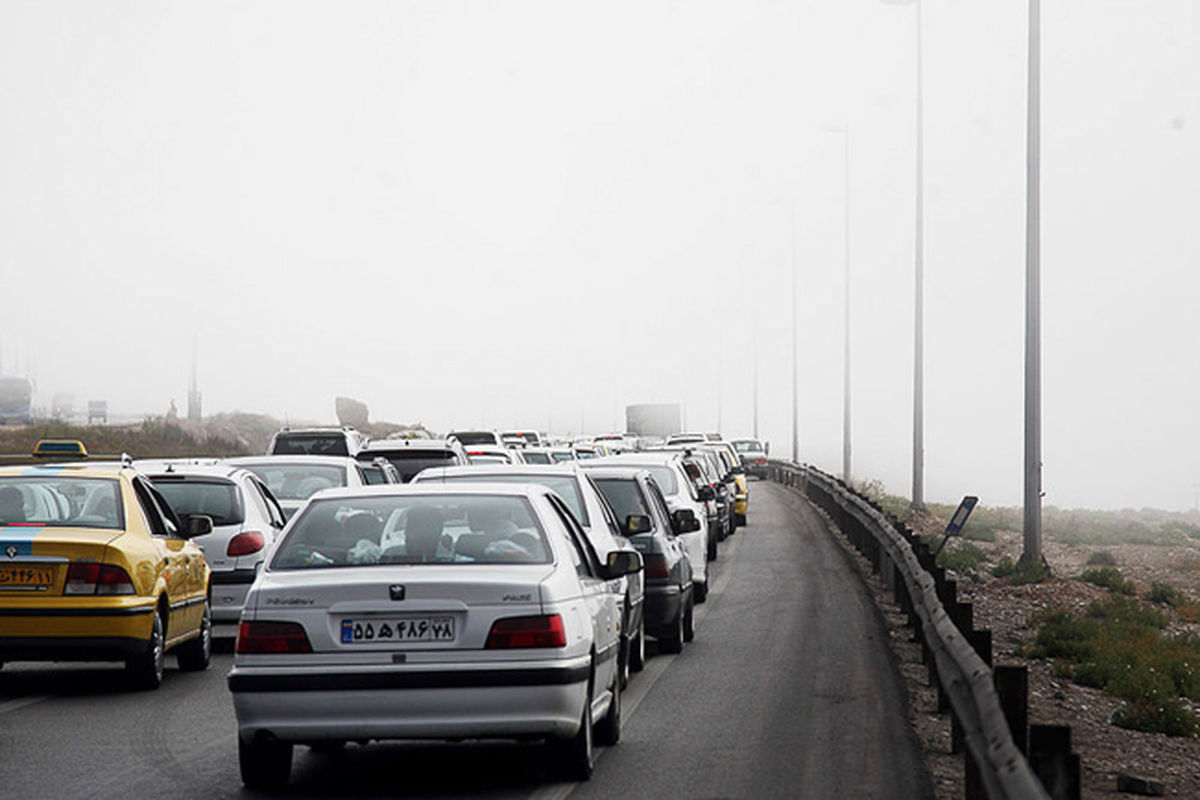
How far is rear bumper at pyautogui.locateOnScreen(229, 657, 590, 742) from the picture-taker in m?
8.77

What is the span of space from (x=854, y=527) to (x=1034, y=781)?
27.0m

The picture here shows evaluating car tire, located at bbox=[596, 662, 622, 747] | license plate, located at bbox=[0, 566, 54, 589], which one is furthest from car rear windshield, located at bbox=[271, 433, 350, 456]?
car tire, located at bbox=[596, 662, 622, 747]

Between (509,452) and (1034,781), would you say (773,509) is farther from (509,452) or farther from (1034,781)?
(1034,781)

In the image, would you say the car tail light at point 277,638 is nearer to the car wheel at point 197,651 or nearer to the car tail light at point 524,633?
the car tail light at point 524,633

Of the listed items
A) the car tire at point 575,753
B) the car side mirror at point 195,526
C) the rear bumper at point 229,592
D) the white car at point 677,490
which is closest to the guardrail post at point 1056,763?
the car tire at point 575,753

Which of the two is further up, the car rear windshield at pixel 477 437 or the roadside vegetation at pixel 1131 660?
the car rear windshield at pixel 477 437

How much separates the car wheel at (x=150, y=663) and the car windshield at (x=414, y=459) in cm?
1407

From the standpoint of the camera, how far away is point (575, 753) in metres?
9.47

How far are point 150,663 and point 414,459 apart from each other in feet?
48.7

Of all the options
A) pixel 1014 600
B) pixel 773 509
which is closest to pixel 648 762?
pixel 1014 600

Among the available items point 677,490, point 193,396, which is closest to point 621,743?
point 677,490

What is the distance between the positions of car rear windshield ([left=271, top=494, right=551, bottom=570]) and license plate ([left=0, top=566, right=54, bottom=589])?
373 cm

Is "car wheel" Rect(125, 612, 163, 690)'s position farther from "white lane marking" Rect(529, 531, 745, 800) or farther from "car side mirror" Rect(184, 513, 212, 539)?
"white lane marking" Rect(529, 531, 745, 800)

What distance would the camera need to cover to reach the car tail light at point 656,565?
15906mm
